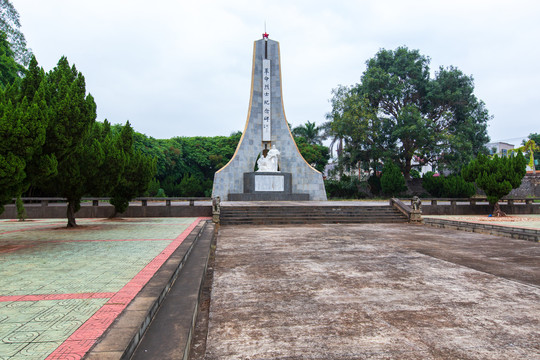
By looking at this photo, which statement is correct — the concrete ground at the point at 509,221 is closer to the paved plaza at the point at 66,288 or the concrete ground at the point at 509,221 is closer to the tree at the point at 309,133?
the paved plaza at the point at 66,288

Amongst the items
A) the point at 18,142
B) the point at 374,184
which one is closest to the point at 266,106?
the point at 374,184

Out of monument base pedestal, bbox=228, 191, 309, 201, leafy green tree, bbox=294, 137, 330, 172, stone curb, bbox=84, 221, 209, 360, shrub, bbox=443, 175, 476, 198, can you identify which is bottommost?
stone curb, bbox=84, 221, 209, 360

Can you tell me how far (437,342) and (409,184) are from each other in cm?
3310

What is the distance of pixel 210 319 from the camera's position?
12.6 feet

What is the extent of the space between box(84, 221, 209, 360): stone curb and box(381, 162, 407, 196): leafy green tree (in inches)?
1086

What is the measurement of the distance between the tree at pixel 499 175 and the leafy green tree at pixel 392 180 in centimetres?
1195

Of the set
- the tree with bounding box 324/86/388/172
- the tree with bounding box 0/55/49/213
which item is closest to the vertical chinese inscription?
the tree with bounding box 324/86/388/172

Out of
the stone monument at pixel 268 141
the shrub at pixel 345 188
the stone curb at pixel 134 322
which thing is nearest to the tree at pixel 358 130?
the shrub at pixel 345 188

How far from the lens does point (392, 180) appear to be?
30109 millimetres

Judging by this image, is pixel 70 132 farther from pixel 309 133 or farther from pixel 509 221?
pixel 309 133

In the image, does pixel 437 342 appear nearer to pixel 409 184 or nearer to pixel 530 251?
pixel 530 251

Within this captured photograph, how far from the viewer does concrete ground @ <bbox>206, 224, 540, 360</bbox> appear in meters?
3.11

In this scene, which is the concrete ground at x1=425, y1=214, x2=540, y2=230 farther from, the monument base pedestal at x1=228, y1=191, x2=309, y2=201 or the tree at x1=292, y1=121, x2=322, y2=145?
the tree at x1=292, y1=121, x2=322, y2=145

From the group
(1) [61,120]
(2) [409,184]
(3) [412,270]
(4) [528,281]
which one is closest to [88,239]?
(1) [61,120]
